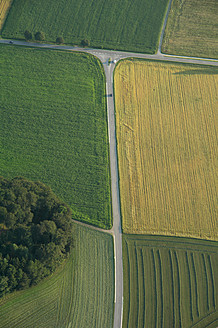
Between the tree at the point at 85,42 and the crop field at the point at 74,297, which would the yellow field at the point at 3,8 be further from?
the crop field at the point at 74,297

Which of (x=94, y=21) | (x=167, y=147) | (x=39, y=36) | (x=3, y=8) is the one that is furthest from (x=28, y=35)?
(x=167, y=147)

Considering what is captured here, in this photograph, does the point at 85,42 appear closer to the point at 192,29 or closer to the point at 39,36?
the point at 39,36

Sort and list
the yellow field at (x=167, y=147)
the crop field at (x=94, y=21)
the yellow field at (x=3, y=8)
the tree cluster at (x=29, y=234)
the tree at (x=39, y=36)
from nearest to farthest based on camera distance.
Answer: the tree cluster at (x=29, y=234)
the yellow field at (x=167, y=147)
the tree at (x=39, y=36)
the crop field at (x=94, y=21)
the yellow field at (x=3, y=8)

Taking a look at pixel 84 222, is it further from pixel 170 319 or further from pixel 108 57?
pixel 108 57

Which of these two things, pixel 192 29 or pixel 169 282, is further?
pixel 192 29

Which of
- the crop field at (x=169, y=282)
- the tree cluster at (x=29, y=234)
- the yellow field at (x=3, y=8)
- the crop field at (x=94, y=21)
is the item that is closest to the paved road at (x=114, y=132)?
the crop field at (x=169, y=282)

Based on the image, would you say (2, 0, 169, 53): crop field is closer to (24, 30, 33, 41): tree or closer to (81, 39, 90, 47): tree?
(81, 39, 90, 47): tree
